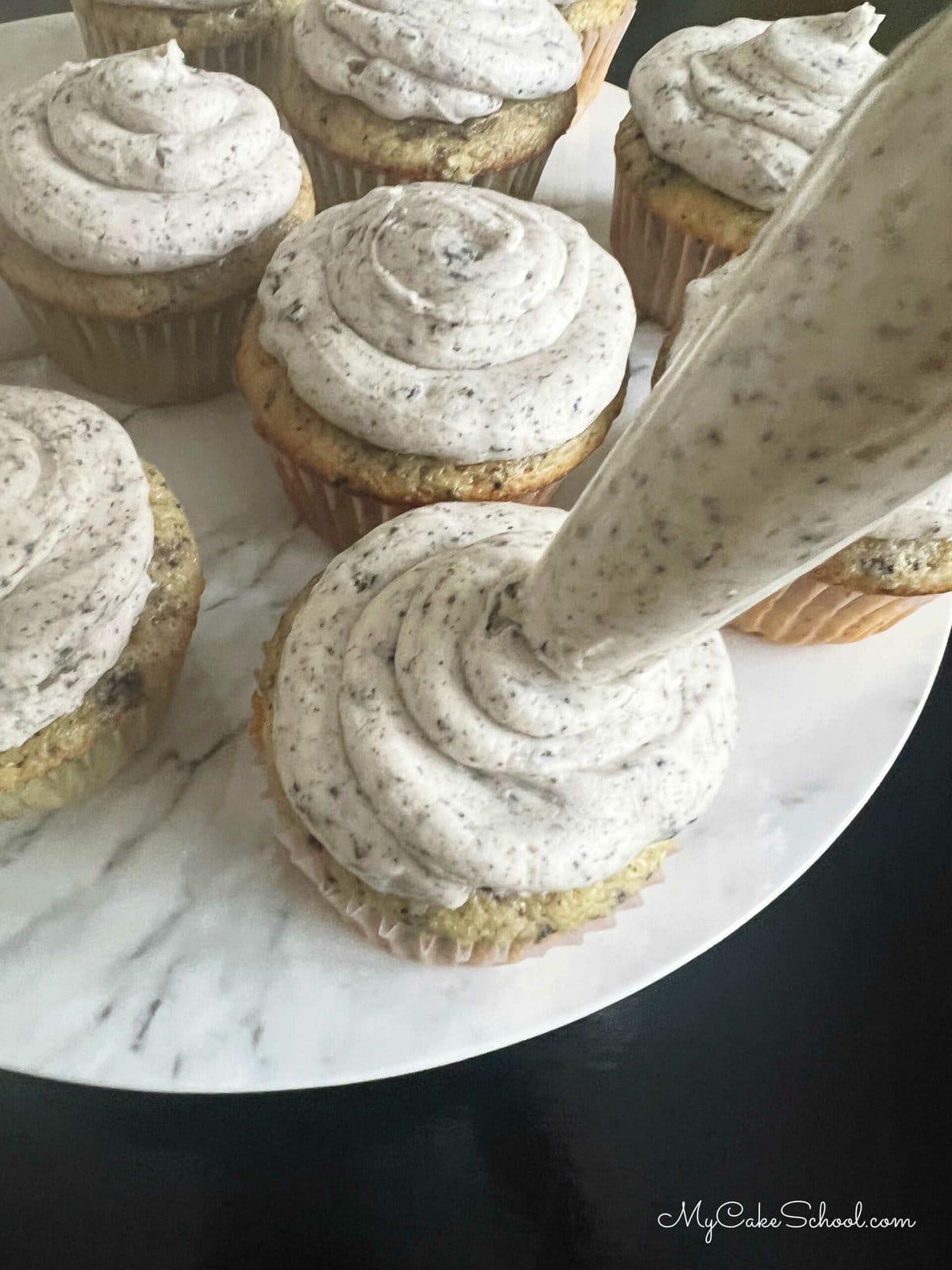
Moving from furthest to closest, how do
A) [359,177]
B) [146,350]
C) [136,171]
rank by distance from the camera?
1. [359,177]
2. [146,350]
3. [136,171]

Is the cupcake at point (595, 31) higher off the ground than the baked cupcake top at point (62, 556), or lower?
higher

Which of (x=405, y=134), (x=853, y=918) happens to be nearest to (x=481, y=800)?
(x=853, y=918)

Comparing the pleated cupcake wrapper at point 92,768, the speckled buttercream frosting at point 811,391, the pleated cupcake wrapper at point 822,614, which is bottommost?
the pleated cupcake wrapper at point 92,768

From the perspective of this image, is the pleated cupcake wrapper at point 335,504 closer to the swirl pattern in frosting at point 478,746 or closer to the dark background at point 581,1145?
the swirl pattern in frosting at point 478,746

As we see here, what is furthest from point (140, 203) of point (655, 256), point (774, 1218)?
point (774, 1218)

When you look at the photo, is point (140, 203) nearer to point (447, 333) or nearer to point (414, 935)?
point (447, 333)

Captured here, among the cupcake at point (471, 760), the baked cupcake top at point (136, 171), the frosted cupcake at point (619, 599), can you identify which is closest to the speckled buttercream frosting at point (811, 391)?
the frosted cupcake at point (619, 599)

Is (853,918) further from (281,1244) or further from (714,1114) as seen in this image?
(281,1244)
